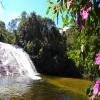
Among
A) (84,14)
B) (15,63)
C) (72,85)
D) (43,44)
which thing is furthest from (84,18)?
(43,44)


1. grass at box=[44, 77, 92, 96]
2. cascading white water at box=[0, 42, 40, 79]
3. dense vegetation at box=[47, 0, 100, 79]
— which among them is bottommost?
grass at box=[44, 77, 92, 96]

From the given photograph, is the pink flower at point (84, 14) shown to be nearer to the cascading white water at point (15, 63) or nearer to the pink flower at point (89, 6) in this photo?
the pink flower at point (89, 6)

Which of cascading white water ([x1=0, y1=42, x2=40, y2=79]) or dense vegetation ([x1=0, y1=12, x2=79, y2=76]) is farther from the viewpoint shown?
dense vegetation ([x1=0, y1=12, x2=79, y2=76])

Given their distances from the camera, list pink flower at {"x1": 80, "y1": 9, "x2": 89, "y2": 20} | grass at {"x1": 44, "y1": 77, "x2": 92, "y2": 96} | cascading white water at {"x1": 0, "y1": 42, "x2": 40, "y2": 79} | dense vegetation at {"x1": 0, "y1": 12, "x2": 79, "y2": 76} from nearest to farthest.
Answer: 1. pink flower at {"x1": 80, "y1": 9, "x2": 89, "y2": 20}
2. grass at {"x1": 44, "y1": 77, "x2": 92, "y2": 96}
3. cascading white water at {"x1": 0, "y1": 42, "x2": 40, "y2": 79}
4. dense vegetation at {"x1": 0, "y1": 12, "x2": 79, "y2": 76}

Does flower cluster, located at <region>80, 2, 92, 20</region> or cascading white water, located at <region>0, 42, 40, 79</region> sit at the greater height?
cascading white water, located at <region>0, 42, 40, 79</region>

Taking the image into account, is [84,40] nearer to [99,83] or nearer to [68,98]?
[99,83]

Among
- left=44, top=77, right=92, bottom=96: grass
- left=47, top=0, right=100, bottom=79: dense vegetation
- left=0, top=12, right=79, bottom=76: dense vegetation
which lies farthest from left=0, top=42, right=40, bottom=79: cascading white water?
left=47, top=0, right=100, bottom=79: dense vegetation

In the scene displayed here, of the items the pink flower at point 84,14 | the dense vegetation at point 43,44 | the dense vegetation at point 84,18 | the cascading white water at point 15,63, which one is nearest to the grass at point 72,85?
the cascading white water at point 15,63

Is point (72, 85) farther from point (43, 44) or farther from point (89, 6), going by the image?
point (89, 6)

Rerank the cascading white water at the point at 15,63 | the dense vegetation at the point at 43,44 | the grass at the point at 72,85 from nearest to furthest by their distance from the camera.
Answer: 1. the grass at the point at 72,85
2. the cascading white water at the point at 15,63
3. the dense vegetation at the point at 43,44

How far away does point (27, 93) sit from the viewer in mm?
19344

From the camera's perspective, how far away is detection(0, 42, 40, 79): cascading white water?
32.7 m

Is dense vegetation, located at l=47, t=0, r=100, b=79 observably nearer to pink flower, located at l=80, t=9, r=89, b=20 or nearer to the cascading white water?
pink flower, located at l=80, t=9, r=89, b=20

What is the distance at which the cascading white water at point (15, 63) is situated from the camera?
107ft
